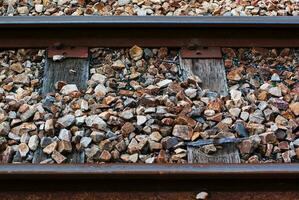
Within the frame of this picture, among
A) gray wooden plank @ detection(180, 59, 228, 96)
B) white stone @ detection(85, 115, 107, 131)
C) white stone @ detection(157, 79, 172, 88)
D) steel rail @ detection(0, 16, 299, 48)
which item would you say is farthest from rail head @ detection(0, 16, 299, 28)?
white stone @ detection(85, 115, 107, 131)

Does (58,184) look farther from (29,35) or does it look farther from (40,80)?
(29,35)

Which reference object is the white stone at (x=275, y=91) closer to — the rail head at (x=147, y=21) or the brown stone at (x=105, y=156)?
the rail head at (x=147, y=21)

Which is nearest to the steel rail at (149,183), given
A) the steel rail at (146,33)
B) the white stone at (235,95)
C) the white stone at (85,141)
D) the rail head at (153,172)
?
the rail head at (153,172)

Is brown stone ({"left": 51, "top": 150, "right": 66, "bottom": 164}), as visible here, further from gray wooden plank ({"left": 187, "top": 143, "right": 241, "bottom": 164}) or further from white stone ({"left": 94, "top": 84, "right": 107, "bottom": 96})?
gray wooden plank ({"left": 187, "top": 143, "right": 241, "bottom": 164})

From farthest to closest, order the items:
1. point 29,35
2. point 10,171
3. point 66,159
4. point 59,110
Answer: point 29,35 < point 59,110 < point 66,159 < point 10,171

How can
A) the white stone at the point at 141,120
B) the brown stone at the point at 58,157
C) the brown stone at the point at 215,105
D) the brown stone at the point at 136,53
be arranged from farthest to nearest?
the brown stone at the point at 136,53, the brown stone at the point at 215,105, the white stone at the point at 141,120, the brown stone at the point at 58,157

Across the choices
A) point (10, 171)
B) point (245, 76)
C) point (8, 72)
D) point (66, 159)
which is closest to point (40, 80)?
point (8, 72)

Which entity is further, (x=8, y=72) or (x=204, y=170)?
(x=8, y=72)
